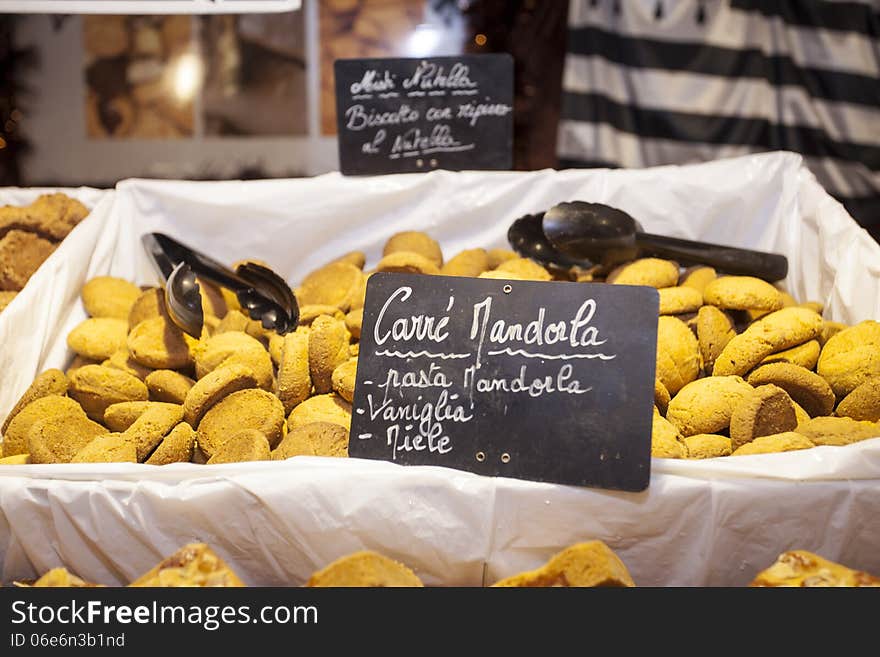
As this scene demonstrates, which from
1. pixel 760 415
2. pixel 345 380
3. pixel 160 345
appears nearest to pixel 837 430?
pixel 760 415

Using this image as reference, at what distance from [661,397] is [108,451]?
72 cm

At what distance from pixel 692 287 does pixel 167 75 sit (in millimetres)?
2470

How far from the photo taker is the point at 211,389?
42.9 inches

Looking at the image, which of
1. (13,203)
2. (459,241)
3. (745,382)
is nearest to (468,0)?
(459,241)

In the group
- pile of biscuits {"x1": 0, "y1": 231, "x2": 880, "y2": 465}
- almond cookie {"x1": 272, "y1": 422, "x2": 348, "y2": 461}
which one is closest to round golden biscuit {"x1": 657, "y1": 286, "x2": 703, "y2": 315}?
pile of biscuits {"x1": 0, "y1": 231, "x2": 880, "y2": 465}

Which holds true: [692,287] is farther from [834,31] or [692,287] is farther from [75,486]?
[834,31]

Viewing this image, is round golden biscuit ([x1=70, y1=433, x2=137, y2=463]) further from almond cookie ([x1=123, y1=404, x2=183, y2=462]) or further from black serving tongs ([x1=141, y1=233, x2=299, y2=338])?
black serving tongs ([x1=141, y1=233, x2=299, y2=338])

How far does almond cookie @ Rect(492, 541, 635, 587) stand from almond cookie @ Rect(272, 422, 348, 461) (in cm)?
29

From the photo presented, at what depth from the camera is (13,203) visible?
1.67m

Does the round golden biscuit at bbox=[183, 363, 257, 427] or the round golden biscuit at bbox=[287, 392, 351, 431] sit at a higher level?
the round golden biscuit at bbox=[183, 363, 257, 427]

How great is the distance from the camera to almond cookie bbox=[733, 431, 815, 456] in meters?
0.94

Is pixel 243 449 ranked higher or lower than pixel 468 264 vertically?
lower

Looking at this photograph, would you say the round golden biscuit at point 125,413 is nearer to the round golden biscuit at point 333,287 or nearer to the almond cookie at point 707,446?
the round golden biscuit at point 333,287

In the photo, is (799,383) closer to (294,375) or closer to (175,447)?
(294,375)
